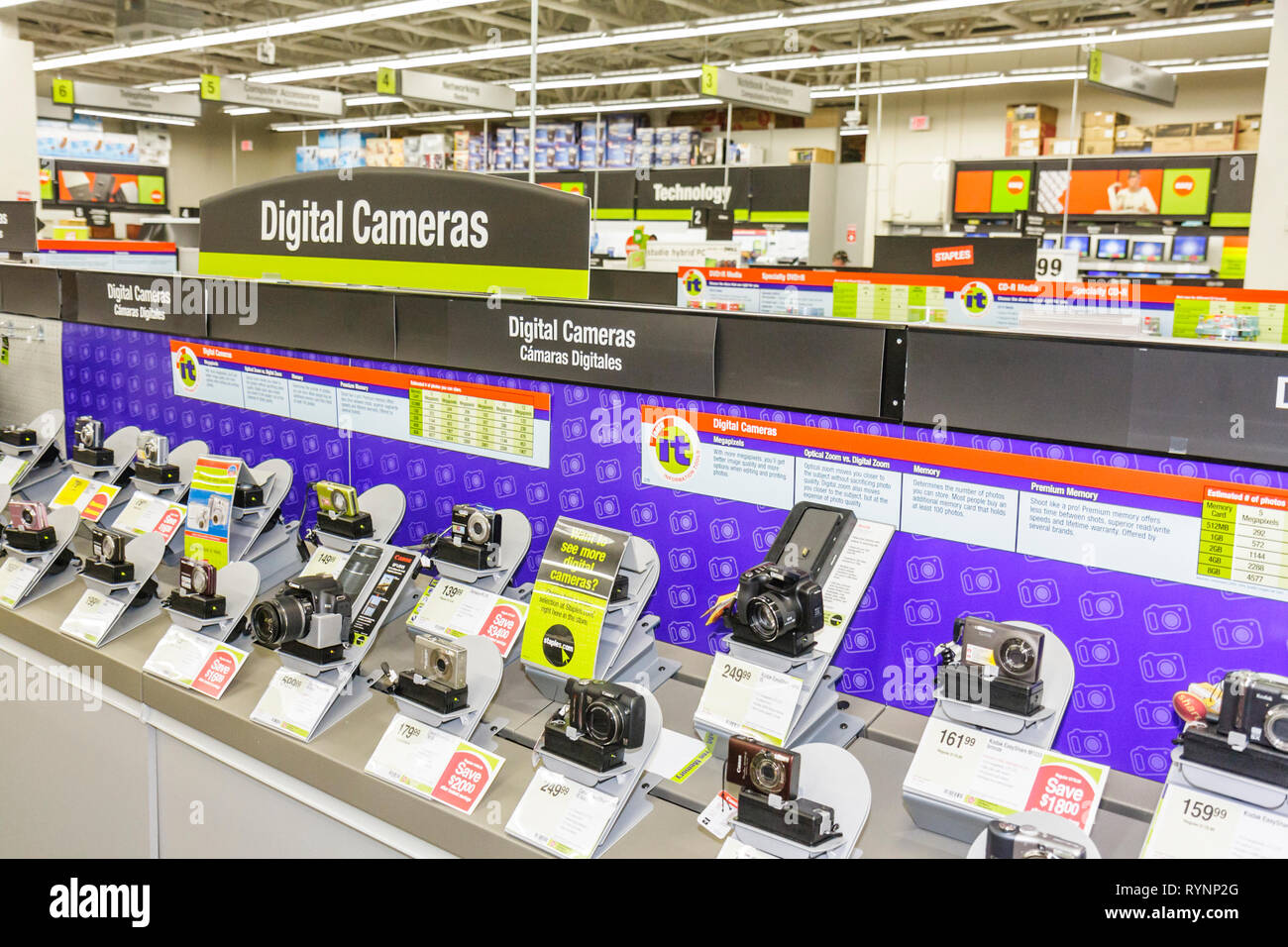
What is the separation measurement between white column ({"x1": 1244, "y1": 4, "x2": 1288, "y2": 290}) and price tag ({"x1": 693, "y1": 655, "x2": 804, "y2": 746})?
5.78 metres

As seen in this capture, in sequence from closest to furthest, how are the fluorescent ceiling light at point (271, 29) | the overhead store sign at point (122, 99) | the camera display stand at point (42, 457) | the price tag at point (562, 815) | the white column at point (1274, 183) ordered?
the price tag at point (562, 815), the camera display stand at point (42, 457), the white column at point (1274, 183), the fluorescent ceiling light at point (271, 29), the overhead store sign at point (122, 99)

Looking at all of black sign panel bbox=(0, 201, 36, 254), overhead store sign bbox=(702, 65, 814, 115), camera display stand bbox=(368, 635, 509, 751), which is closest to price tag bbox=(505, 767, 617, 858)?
camera display stand bbox=(368, 635, 509, 751)

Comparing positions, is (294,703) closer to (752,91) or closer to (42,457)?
(42,457)

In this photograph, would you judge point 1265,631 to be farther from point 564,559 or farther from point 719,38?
point 719,38

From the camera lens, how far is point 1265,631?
5.16 feet

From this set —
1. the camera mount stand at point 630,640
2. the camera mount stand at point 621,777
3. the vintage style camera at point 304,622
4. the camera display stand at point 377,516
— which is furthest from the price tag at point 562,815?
the camera display stand at point 377,516

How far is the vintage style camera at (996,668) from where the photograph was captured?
1.50m

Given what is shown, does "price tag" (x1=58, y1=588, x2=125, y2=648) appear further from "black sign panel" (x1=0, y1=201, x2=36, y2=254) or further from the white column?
the white column

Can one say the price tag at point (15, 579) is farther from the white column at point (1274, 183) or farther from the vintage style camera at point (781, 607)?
the white column at point (1274, 183)

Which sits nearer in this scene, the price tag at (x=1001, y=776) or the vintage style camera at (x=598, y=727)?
the price tag at (x=1001, y=776)

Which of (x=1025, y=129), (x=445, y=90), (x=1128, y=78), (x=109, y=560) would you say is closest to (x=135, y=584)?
(x=109, y=560)

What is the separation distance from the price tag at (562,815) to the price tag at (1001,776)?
46cm

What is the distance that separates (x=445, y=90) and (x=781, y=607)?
1126cm
